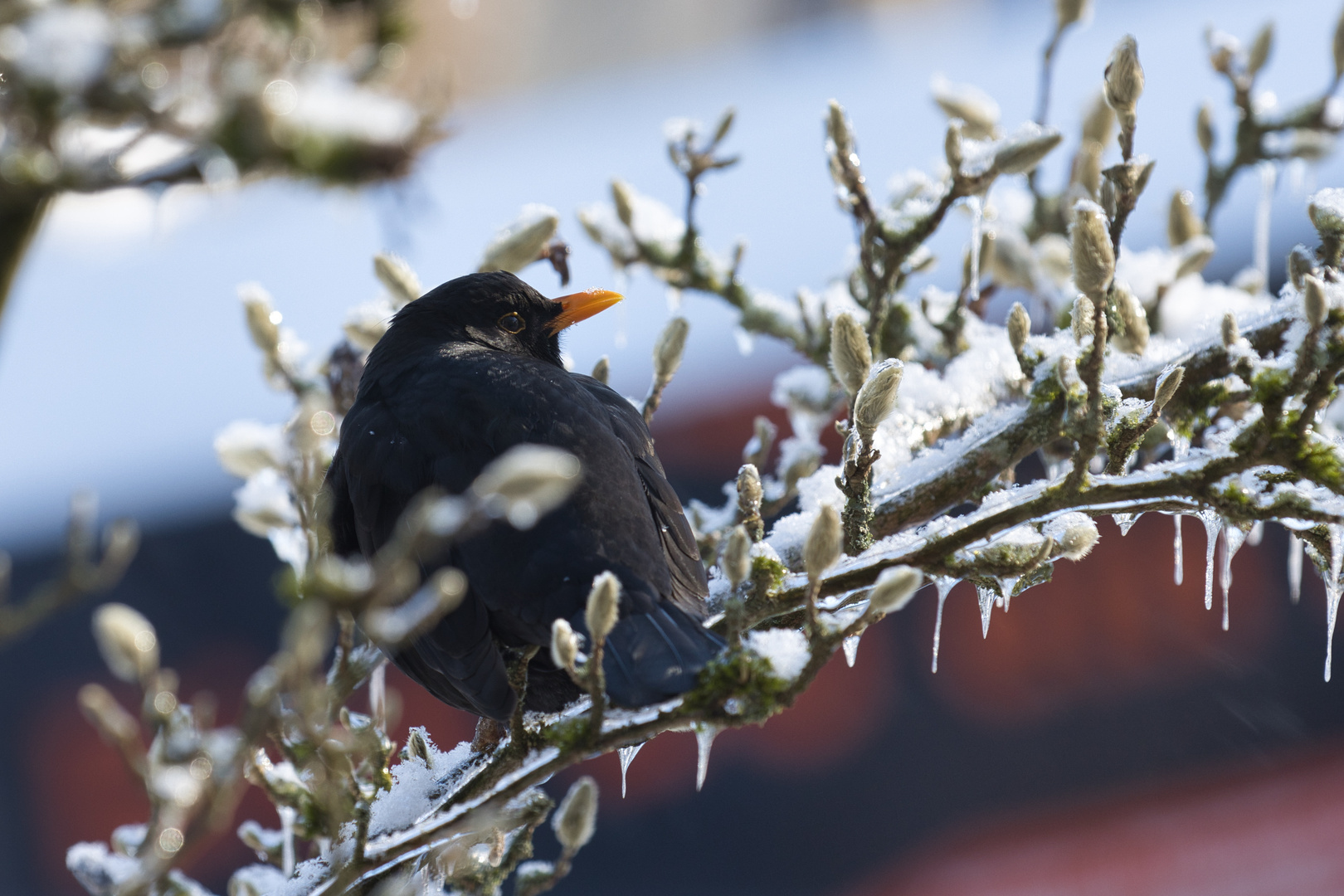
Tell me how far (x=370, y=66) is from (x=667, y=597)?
1.16 meters

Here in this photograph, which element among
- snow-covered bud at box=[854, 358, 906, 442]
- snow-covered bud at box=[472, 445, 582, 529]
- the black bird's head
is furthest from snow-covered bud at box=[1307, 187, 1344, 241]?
the black bird's head

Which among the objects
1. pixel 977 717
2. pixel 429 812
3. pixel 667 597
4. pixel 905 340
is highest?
pixel 905 340

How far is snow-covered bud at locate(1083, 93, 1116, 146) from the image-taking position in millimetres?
3262

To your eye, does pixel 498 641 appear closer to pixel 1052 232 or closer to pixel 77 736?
pixel 1052 232

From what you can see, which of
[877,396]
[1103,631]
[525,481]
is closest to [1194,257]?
[877,396]

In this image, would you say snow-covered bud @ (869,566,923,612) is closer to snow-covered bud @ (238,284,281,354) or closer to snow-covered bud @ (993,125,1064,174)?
snow-covered bud @ (993,125,1064,174)

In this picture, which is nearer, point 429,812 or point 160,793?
point 160,793

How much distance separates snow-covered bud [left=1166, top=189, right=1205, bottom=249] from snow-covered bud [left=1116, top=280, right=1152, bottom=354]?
41.5 inches

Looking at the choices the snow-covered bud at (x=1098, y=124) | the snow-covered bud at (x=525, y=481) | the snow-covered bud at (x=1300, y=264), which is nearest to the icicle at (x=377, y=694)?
the snow-covered bud at (x=525, y=481)

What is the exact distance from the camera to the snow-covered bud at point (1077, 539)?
188cm

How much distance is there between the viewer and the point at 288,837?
2383 mm

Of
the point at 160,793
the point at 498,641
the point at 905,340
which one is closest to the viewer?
the point at 160,793

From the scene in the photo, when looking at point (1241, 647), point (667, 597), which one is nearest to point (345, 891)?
point (667, 597)

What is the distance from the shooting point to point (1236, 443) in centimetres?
175
